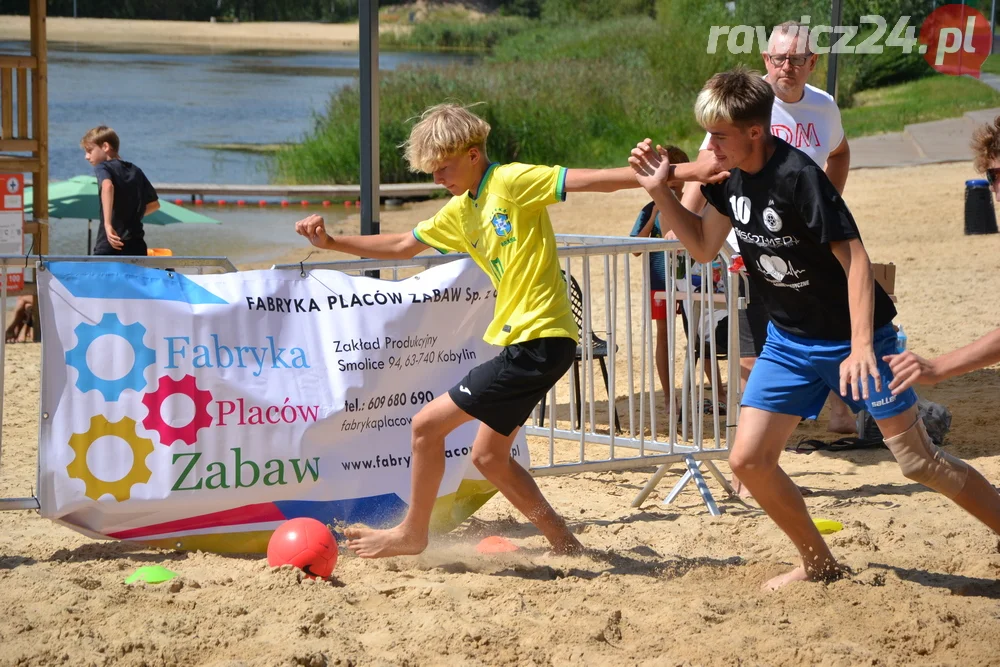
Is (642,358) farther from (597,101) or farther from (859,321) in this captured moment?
(597,101)

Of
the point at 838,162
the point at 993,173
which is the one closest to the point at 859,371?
the point at 993,173

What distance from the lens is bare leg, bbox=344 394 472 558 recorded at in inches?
182

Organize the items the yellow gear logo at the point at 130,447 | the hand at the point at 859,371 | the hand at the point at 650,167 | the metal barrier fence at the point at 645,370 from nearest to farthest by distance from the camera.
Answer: the hand at the point at 859,371
the hand at the point at 650,167
the yellow gear logo at the point at 130,447
the metal barrier fence at the point at 645,370

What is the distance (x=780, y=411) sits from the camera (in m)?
4.31

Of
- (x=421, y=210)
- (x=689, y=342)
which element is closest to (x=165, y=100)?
(x=421, y=210)

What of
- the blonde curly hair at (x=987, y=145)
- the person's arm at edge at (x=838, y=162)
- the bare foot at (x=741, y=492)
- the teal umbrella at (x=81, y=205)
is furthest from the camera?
the teal umbrella at (x=81, y=205)

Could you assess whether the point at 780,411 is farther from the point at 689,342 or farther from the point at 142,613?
the point at 142,613

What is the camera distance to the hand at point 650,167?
424 cm

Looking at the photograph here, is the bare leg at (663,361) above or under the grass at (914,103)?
under

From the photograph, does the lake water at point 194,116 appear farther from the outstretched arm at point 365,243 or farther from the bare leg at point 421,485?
the bare leg at point 421,485

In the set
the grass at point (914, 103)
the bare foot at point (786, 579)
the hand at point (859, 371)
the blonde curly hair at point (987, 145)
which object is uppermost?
the grass at point (914, 103)

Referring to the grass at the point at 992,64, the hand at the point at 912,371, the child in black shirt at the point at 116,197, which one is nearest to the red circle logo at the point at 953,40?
the grass at the point at 992,64

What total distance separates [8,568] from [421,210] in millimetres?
18191

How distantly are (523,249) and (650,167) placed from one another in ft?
2.07
